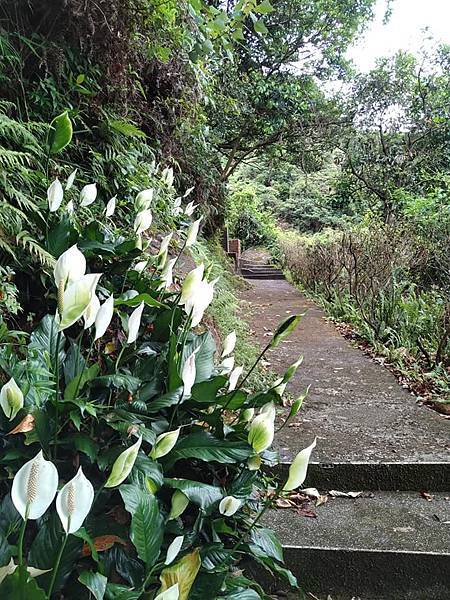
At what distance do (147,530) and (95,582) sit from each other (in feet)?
0.41

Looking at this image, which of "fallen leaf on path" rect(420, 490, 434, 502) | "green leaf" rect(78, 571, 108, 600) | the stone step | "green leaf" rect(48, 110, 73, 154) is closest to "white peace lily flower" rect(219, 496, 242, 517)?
"green leaf" rect(78, 571, 108, 600)

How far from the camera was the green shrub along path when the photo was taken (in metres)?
1.74

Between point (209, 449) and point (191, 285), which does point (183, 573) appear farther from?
point (191, 285)

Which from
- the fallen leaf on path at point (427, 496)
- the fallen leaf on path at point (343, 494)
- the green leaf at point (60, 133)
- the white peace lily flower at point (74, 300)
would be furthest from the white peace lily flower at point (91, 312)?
the fallen leaf on path at point (427, 496)

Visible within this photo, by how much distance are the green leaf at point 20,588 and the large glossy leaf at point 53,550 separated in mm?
201

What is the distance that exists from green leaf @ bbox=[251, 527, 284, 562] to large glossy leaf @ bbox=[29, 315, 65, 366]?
2.24ft

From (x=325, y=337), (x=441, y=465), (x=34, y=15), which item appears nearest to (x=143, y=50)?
(x=34, y=15)

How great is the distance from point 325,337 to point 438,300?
1153mm

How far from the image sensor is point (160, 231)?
2994 mm

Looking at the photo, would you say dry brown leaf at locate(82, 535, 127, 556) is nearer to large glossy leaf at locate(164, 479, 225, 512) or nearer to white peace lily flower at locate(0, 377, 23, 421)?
large glossy leaf at locate(164, 479, 225, 512)

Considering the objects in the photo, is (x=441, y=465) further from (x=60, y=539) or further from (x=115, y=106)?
(x=115, y=106)

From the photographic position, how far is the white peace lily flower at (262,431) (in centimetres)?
107

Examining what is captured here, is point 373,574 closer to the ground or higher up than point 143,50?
closer to the ground

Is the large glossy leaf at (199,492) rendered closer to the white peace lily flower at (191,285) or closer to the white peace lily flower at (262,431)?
the white peace lily flower at (262,431)
